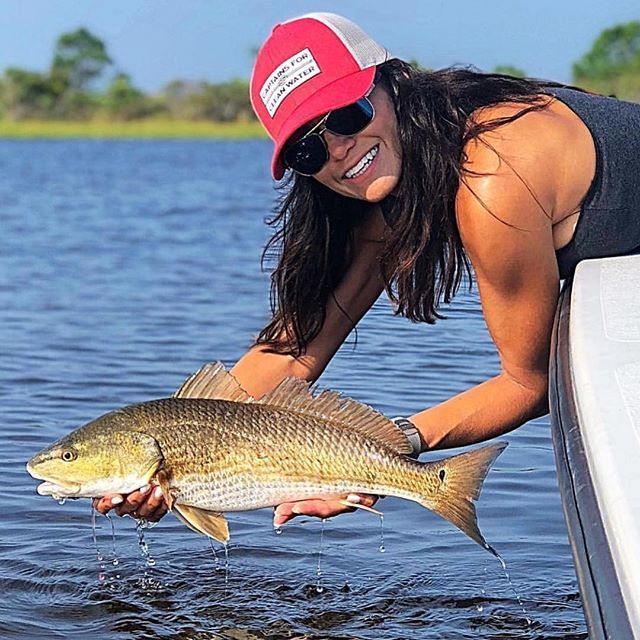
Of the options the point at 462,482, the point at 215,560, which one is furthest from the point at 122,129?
the point at 462,482

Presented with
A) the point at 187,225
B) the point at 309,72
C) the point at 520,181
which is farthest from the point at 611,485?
the point at 187,225

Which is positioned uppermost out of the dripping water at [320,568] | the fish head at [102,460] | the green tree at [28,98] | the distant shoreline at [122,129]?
the green tree at [28,98]

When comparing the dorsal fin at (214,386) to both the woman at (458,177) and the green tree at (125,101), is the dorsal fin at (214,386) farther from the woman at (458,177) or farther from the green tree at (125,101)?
the green tree at (125,101)

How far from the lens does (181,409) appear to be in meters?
3.87

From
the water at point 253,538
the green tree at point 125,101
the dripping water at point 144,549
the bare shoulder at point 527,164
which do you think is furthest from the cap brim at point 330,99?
the green tree at point 125,101

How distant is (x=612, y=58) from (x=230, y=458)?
292 feet

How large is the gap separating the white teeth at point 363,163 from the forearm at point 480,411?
2.37 ft

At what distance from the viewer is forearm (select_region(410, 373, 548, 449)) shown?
4.10 m

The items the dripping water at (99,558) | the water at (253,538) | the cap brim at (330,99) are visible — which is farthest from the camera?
the dripping water at (99,558)

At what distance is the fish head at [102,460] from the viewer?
3814 mm

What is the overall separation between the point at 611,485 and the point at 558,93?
172 cm

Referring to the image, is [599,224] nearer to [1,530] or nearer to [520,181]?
[520,181]

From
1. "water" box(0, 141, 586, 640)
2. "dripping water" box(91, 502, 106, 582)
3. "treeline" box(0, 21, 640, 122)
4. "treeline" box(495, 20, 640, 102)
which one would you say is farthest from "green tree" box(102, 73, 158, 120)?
"dripping water" box(91, 502, 106, 582)

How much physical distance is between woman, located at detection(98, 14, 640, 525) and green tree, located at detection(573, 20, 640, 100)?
77735 mm
